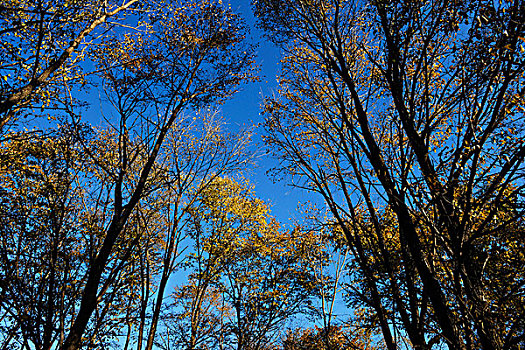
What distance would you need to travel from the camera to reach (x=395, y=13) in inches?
228

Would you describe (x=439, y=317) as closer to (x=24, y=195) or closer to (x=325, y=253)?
(x=24, y=195)

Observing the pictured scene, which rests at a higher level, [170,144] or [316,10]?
[170,144]

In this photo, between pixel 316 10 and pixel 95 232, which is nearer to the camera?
pixel 316 10

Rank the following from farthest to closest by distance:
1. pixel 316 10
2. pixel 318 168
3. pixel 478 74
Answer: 1. pixel 318 168
2. pixel 316 10
3. pixel 478 74

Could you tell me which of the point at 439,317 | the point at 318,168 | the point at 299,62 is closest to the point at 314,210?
the point at 318,168

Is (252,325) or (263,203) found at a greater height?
(263,203)

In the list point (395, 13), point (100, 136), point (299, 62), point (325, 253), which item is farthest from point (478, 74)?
point (325, 253)

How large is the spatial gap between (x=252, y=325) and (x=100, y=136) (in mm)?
11192

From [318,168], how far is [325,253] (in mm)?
9170

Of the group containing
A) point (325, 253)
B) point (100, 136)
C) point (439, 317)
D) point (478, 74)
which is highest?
point (100, 136)

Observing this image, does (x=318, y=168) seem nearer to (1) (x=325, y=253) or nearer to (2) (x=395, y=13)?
(2) (x=395, y=13)

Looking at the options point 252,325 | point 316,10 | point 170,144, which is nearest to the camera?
point 316,10

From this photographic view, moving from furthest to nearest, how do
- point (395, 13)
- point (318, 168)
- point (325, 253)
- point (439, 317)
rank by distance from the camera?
1. point (325, 253)
2. point (318, 168)
3. point (395, 13)
4. point (439, 317)

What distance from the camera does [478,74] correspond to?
14.3 ft
